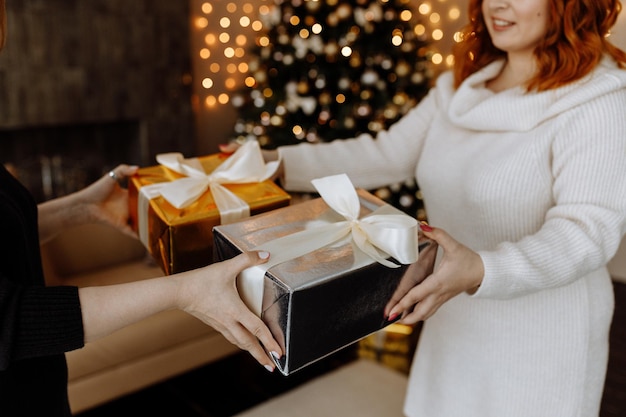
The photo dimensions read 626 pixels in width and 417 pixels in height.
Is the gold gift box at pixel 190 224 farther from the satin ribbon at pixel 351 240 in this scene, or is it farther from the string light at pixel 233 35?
the string light at pixel 233 35

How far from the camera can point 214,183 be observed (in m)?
1.03

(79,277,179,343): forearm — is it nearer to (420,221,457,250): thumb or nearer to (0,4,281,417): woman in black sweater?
(0,4,281,417): woman in black sweater

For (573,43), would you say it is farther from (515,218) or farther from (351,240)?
(351,240)

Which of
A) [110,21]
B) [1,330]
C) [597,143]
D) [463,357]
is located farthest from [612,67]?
[110,21]

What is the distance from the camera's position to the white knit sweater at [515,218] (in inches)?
36.8

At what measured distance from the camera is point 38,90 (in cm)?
371

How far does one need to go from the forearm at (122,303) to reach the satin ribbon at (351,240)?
4.3 inches

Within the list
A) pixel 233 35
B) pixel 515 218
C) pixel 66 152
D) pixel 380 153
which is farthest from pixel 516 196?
pixel 233 35

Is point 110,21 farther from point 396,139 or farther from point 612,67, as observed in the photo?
point 612,67

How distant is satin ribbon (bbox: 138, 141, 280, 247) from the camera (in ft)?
3.19

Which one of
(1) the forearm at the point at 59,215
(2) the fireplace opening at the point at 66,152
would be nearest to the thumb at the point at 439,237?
(1) the forearm at the point at 59,215

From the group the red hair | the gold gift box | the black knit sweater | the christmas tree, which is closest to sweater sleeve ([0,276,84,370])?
the black knit sweater

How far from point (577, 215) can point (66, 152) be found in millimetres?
4080

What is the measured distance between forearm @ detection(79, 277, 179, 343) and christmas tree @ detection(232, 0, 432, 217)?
8.24ft
